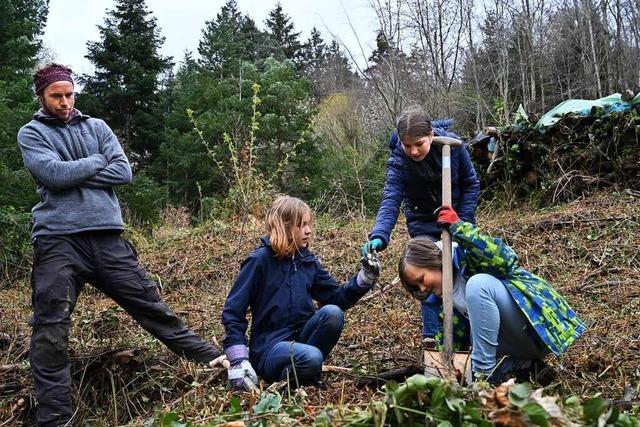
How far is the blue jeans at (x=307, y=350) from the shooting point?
9.16ft

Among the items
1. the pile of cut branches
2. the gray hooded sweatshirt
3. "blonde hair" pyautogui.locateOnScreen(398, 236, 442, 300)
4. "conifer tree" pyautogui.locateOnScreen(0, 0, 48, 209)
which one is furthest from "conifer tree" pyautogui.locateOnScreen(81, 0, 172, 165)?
"blonde hair" pyautogui.locateOnScreen(398, 236, 442, 300)

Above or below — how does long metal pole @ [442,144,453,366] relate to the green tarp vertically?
below

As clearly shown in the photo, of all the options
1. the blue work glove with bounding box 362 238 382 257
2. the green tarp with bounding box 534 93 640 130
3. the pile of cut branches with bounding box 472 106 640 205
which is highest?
the green tarp with bounding box 534 93 640 130

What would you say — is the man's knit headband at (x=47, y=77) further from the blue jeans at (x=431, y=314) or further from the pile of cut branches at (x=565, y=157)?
the pile of cut branches at (x=565, y=157)

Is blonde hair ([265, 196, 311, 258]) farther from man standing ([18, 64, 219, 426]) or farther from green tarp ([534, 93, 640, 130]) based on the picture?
green tarp ([534, 93, 640, 130])

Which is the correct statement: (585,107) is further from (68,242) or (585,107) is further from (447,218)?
(68,242)

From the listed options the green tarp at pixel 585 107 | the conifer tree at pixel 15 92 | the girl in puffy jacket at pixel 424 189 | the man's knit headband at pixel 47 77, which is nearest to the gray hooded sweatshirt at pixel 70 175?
the man's knit headband at pixel 47 77

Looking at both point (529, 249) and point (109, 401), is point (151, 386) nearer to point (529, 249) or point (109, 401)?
point (109, 401)

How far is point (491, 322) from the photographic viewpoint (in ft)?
Answer: 8.80

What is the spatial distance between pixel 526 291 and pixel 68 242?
2.20 m

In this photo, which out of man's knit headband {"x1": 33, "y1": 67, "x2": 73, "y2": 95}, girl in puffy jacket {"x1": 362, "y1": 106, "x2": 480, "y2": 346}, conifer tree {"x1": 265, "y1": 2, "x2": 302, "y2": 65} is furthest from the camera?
conifer tree {"x1": 265, "y1": 2, "x2": 302, "y2": 65}

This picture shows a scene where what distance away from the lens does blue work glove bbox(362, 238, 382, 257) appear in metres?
3.06

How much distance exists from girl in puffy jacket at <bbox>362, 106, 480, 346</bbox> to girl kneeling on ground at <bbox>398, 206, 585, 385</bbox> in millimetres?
379

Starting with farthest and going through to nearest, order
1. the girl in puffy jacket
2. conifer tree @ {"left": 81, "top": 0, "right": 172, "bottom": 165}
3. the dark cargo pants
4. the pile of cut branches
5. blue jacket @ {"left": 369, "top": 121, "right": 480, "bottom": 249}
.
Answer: conifer tree @ {"left": 81, "top": 0, "right": 172, "bottom": 165}
the pile of cut branches
blue jacket @ {"left": 369, "top": 121, "right": 480, "bottom": 249}
the girl in puffy jacket
the dark cargo pants
